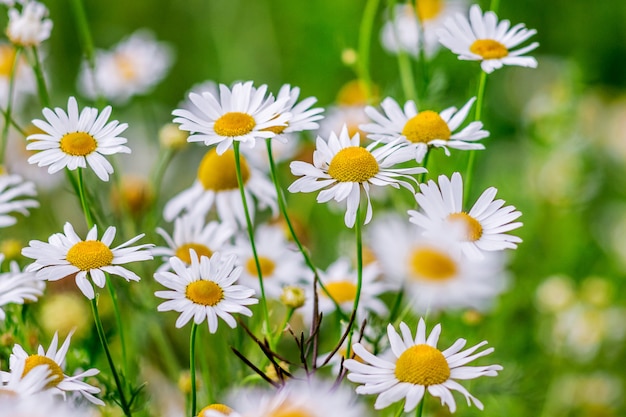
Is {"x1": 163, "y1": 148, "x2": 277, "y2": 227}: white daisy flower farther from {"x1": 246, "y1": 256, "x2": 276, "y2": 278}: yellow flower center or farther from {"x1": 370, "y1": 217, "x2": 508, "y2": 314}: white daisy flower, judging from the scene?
{"x1": 370, "y1": 217, "x2": 508, "y2": 314}: white daisy flower

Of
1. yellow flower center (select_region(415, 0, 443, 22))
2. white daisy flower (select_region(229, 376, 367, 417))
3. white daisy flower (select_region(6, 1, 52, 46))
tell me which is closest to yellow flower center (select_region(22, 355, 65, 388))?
white daisy flower (select_region(229, 376, 367, 417))

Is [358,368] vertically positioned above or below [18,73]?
below

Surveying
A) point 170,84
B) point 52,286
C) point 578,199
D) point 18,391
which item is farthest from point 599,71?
point 18,391

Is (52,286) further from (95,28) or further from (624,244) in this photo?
(95,28)

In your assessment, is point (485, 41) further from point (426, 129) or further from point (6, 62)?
point (6, 62)

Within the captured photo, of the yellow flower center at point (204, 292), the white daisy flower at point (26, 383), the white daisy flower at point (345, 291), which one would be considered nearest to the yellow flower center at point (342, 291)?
the white daisy flower at point (345, 291)

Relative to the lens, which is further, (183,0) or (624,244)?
(183,0)

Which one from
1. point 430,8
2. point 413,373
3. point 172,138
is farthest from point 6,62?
point 413,373
